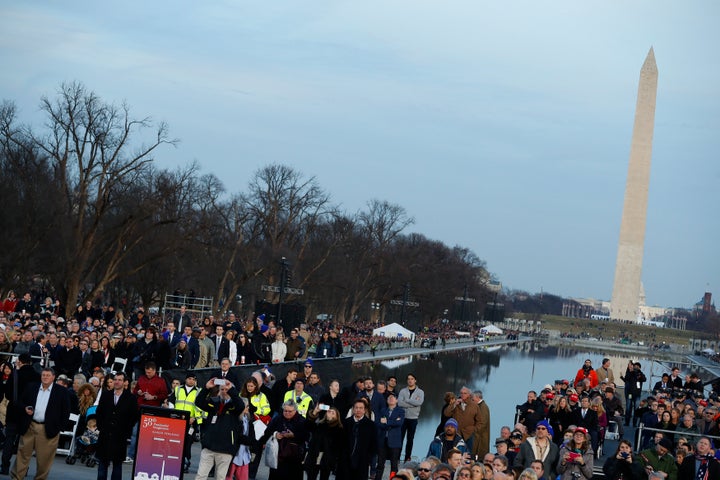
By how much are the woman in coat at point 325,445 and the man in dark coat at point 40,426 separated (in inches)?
107

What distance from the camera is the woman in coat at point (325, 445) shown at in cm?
1228

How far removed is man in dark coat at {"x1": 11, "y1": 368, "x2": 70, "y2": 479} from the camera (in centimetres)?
1175

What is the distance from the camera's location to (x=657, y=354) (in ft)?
A: 325

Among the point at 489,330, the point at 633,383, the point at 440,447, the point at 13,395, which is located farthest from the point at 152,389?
the point at 489,330

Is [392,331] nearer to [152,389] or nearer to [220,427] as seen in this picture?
[152,389]

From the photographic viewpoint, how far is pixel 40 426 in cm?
1180

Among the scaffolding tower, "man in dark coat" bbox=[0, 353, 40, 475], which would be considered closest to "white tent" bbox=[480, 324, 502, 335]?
the scaffolding tower

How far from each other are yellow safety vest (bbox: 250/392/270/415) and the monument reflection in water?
11.0 metres

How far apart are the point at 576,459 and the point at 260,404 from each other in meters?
3.71

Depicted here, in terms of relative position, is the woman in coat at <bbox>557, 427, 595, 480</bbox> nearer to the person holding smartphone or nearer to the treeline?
the person holding smartphone

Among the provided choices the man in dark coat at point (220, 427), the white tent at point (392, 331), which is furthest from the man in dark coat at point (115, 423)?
the white tent at point (392, 331)

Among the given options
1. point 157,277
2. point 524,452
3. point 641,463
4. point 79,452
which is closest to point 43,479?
point 79,452

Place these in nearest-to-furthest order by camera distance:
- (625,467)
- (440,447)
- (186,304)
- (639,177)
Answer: (625,467), (440,447), (186,304), (639,177)

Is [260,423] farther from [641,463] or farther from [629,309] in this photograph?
[629,309]
